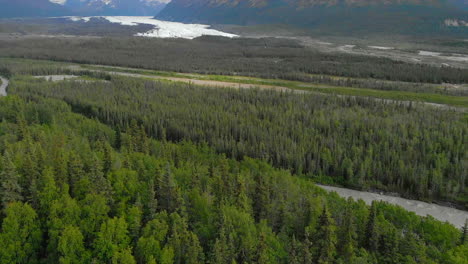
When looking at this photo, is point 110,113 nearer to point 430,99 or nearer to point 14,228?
point 14,228

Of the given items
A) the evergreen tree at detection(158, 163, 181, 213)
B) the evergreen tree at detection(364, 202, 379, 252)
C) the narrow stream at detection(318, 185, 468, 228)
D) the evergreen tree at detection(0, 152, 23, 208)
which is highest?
the evergreen tree at detection(0, 152, 23, 208)

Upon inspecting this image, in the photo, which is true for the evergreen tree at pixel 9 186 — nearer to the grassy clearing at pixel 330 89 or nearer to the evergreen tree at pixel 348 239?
the evergreen tree at pixel 348 239

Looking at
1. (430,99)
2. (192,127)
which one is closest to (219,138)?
(192,127)

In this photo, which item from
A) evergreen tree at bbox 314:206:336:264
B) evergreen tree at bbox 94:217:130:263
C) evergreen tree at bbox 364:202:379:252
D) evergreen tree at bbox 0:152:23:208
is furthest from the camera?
evergreen tree at bbox 0:152:23:208

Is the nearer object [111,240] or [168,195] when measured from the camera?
[111,240]

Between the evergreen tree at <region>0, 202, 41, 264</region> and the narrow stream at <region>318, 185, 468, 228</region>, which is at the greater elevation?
the evergreen tree at <region>0, 202, 41, 264</region>

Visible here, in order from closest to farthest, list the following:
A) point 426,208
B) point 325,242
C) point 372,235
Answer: point 325,242 → point 372,235 → point 426,208

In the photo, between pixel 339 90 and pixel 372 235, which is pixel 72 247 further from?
pixel 339 90

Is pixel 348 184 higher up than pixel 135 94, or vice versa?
pixel 135 94

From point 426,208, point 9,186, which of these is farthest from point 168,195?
point 426,208

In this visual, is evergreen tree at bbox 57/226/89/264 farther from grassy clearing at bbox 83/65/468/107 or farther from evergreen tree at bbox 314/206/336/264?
grassy clearing at bbox 83/65/468/107

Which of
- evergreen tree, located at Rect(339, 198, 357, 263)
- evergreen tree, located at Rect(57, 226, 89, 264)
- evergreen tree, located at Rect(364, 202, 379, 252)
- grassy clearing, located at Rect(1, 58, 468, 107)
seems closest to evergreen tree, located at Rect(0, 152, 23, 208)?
evergreen tree, located at Rect(57, 226, 89, 264)
